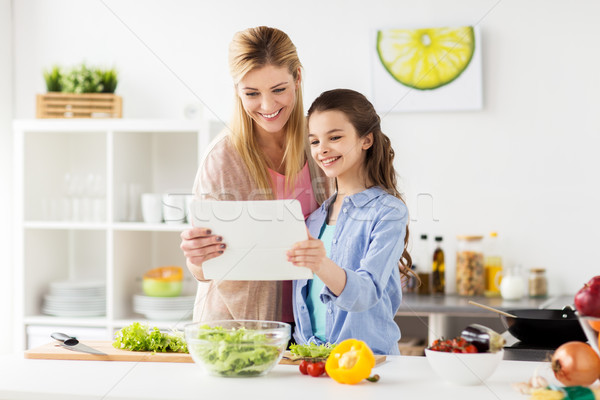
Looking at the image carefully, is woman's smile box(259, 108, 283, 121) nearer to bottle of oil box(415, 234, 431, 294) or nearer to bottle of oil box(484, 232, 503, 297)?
bottle of oil box(415, 234, 431, 294)

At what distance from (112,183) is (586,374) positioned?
2.12 m

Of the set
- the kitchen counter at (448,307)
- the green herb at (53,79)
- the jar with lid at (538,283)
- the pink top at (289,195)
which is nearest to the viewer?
the pink top at (289,195)

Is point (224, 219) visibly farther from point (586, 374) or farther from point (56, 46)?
point (56, 46)

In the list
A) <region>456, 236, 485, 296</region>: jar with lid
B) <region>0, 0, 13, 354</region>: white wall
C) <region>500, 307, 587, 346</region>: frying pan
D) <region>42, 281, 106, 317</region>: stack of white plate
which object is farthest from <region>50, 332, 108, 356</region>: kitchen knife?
<region>0, 0, 13, 354</region>: white wall

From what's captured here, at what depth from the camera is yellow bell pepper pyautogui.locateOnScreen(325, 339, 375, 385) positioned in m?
1.11

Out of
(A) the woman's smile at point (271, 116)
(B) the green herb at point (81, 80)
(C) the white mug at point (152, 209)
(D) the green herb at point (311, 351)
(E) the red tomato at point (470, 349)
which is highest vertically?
(B) the green herb at point (81, 80)

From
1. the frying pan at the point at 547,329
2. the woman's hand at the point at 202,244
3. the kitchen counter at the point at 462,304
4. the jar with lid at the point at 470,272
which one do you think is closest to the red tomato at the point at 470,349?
the frying pan at the point at 547,329

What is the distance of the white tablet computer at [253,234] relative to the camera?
1268mm

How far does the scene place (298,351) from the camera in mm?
1267

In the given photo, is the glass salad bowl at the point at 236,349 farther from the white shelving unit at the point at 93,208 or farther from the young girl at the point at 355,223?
the white shelving unit at the point at 93,208

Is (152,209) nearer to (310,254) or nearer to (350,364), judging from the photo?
(310,254)

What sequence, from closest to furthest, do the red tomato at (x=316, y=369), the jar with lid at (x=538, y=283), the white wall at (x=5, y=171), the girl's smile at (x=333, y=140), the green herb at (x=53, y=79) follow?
the red tomato at (x=316, y=369) < the girl's smile at (x=333, y=140) < the jar with lid at (x=538, y=283) < the green herb at (x=53, y=79) < the white wall at (x=5, y=171)

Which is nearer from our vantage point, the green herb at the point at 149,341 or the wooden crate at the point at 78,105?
the green herb at the point at 149,341

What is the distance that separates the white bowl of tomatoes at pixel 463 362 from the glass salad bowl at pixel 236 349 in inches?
10.6
